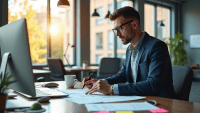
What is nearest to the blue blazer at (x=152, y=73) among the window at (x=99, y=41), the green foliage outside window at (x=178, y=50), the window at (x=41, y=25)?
the window at (x=41, y=25)

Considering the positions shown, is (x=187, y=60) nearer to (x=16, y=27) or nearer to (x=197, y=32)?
(x=197, y=32)

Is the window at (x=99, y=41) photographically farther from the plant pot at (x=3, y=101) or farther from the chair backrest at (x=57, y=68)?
the plant pot at (x=3, y=101)

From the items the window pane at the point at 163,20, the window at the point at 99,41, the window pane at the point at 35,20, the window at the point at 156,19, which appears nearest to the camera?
the window pane at the point at 35,20

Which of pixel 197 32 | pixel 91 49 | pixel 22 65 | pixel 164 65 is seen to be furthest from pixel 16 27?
pixel 197 32

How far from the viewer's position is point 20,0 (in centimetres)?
530

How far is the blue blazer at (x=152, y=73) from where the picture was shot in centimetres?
123

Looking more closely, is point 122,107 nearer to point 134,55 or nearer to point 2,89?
point 2,89

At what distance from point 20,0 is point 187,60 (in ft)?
24.3

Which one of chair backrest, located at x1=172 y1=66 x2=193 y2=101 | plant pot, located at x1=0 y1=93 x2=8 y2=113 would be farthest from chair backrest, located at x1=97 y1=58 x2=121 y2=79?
plant pot, located at x1=0 y1=93 x2=8 y2=113

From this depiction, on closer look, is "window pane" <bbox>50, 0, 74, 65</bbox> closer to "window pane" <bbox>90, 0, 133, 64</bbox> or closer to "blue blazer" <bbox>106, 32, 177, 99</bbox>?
"window pane" <bbox>90, 0, 133, 64</bbox>

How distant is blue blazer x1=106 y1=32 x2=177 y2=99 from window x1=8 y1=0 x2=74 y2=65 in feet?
13.1

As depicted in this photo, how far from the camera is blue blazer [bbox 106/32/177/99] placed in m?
1.23

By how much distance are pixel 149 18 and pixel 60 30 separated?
4.10m

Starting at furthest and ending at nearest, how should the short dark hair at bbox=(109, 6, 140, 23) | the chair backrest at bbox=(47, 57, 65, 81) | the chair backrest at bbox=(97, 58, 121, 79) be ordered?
the chair backrest at bbox=(97, 58, 121, 79), the chair backrest at bbox=(47, 57, 65, 81), the short dark hair at bbox=(109, 6, 140, 23)
